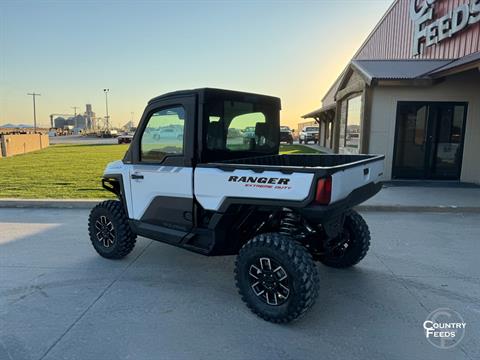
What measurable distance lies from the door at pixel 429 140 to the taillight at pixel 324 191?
8.56 metres

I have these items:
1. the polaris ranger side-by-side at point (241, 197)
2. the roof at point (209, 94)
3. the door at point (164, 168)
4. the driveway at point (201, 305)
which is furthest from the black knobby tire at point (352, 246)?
the roof at point (209, 94)

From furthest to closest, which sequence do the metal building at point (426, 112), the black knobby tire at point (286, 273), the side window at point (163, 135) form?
the metal building at point (426, 112)
the side window at point (163, 135)
the black knobby tire at point (286, 273)

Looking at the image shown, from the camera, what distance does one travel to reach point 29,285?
372cm

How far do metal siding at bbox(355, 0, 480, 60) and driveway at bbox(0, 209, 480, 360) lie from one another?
8443 millimetres

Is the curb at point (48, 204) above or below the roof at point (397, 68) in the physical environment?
below

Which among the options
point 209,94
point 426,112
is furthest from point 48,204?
point 426,112

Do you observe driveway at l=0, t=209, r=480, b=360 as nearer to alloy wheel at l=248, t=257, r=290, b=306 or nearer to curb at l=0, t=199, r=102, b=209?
alloy wheel at l=248, t=257, r=290, b=306

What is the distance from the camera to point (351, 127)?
11.9 metres

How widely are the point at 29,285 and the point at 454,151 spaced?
11.0 metres

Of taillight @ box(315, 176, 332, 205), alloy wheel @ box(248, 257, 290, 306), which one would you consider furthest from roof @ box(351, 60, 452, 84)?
alloy wheel @ box(248, 257, 290, 306)

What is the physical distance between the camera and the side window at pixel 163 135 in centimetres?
351

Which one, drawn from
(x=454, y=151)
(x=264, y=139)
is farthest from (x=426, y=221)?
(x=454, y=151)

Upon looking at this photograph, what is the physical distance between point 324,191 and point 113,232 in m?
2.89

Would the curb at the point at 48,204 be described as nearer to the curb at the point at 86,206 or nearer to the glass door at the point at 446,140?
the curb at the point at 86,206
